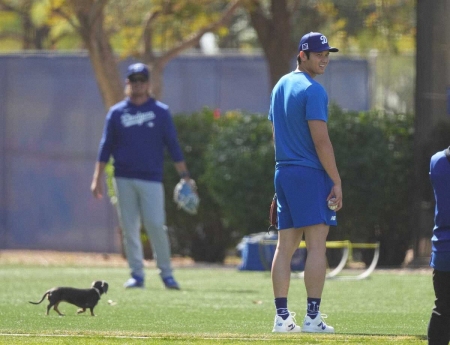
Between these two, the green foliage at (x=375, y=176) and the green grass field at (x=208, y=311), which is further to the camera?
the green foliage at (x=375, y=176)

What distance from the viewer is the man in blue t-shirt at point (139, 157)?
1191 cm

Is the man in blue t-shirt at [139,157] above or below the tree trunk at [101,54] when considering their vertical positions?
below

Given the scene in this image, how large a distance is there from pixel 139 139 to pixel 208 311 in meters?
2.85

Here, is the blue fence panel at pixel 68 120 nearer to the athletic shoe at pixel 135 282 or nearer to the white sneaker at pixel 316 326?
the athletic shoe at pixel 135 282

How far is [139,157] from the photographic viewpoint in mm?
11906

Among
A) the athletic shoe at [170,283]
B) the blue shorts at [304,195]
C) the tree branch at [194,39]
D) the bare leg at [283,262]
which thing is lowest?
the athletic shoe at [170,283]

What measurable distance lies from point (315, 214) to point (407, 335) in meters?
0.95

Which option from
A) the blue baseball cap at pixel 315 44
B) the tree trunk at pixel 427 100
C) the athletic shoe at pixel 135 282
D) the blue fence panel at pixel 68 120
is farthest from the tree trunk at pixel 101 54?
the blue baseball cap at pixel 315 44

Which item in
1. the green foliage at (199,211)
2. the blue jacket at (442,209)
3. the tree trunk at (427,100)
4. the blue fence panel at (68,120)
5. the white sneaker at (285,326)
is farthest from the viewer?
the blue fence panel at (68,120)

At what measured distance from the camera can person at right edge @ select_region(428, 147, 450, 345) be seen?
6160 mm

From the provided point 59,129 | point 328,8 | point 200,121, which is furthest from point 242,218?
point 328,8

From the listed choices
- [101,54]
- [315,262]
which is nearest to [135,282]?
[315,262]

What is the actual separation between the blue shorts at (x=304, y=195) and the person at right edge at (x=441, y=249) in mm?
1527

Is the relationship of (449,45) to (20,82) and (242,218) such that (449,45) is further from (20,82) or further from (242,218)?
(20,82)
